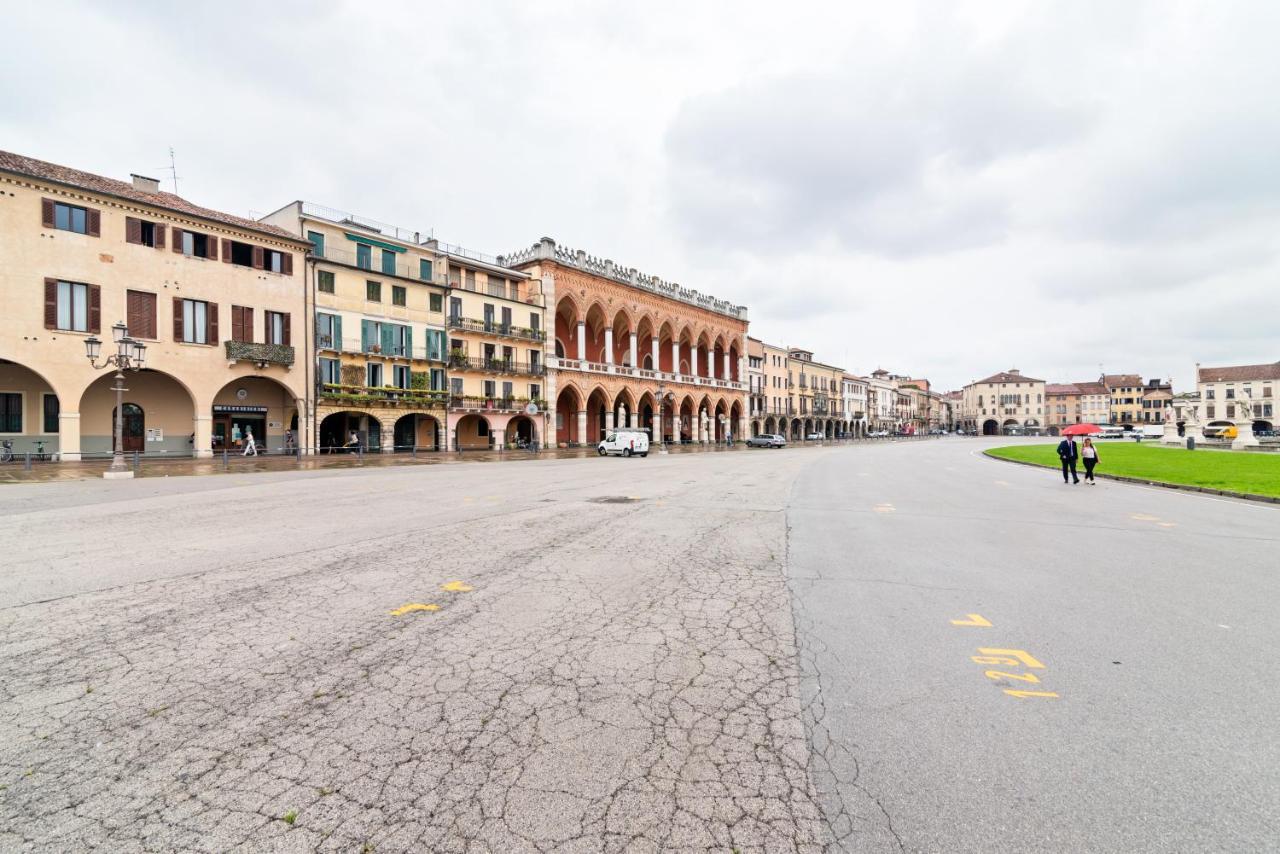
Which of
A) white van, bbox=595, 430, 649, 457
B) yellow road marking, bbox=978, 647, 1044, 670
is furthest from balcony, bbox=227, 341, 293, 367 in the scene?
yellow road marking, bbox=978, 647, 1044, 670

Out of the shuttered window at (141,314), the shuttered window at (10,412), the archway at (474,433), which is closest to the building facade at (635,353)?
the archway at (474,433)

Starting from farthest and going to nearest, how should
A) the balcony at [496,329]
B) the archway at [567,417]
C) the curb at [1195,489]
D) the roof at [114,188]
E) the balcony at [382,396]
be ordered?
the archway at [567,417]
the balcony at [496,329]
the balcony at [382,396]
the roof at [114,188]
the curb at [1195,489]

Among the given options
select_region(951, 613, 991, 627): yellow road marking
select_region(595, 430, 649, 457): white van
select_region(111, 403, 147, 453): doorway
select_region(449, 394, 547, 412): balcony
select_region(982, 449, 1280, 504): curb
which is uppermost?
select_region(449, 394, 547, 412): balcony

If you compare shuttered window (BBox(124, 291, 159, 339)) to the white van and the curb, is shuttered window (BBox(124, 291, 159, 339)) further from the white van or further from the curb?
the curb

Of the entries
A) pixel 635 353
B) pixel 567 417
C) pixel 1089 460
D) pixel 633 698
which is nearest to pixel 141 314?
pixel 567 417

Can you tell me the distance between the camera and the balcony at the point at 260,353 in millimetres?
30730

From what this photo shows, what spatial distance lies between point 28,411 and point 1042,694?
127ft

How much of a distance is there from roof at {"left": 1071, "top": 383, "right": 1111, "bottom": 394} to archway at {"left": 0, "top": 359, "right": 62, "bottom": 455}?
161134 mm

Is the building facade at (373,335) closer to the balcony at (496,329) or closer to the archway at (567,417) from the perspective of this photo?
the balcony at (496,329)

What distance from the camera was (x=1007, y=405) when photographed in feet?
447

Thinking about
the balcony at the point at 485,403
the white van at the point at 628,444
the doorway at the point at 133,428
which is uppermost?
the balcony at the point at 485,403

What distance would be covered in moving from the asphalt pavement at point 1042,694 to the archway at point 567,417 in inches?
1787

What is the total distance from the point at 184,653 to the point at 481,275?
4455cm

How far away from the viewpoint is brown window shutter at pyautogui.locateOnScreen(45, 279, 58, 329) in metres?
25.4
